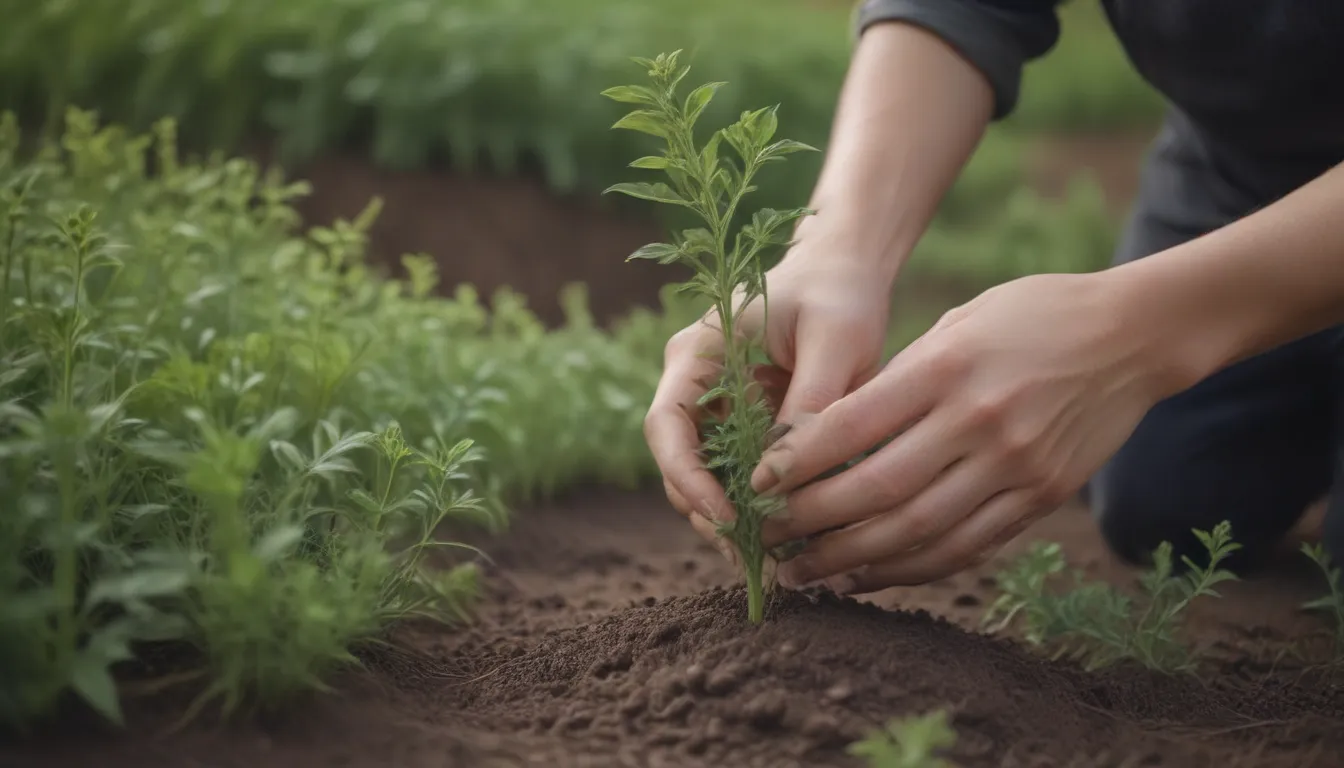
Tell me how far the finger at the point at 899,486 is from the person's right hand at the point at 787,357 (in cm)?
9

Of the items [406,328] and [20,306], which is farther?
[406,328]

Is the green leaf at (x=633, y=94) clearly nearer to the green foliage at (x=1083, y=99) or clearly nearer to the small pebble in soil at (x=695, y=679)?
the small pebble in soil at (x=695, y=679)

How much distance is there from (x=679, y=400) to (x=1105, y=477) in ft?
4.59

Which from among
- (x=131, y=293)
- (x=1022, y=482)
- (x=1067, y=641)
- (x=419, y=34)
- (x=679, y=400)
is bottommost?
(x=1067, y=641)

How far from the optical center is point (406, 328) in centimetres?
255

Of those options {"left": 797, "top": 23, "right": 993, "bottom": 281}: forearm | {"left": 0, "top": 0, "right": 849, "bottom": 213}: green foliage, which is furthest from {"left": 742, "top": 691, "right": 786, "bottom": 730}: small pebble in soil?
{"left": 0, "top": 0, "right": 849, "bottom": 213}: green foliage

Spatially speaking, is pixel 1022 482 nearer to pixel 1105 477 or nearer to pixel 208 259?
pixel 1105 477

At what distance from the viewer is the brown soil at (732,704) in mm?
1308

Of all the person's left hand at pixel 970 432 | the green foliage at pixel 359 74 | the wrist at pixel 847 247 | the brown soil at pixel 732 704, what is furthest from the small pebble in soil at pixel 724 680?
the green foliage at pixel 359 74

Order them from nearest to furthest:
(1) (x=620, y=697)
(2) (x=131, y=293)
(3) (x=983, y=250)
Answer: (1) (x=620, y=697) → (2) (x=131, y=293) → (3) (x=983, y=250)

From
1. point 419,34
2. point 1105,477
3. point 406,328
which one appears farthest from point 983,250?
point 406,328

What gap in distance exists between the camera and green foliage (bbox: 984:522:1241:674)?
1822 mm

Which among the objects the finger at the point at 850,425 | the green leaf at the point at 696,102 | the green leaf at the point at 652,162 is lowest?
the finger at the point at 850,425

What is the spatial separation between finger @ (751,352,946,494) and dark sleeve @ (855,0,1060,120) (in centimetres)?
92
